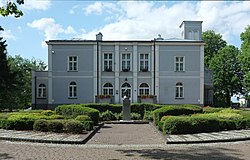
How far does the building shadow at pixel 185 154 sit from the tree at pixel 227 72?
4720 centimetres

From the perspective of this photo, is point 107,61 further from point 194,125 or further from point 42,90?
point 194,125

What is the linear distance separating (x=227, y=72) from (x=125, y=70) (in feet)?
74.2

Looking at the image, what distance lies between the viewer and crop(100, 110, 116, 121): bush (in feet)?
89.1

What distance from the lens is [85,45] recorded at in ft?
139

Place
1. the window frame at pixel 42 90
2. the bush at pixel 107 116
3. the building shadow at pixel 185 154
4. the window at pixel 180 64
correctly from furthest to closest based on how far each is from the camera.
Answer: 1. the window frame at pixel 42 90
2. the window at pixel 180 64
3. the bush at pixel 107 116
4. the building shadow at pixel 185 154

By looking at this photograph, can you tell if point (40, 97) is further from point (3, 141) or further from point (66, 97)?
point (3, 141)

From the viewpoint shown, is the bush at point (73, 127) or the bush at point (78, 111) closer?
the bush at point (73, 127)

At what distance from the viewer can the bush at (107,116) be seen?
2716 cm

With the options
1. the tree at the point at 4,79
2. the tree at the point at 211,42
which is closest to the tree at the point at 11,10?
the tree at the point at 4,79

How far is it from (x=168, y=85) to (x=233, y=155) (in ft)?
104

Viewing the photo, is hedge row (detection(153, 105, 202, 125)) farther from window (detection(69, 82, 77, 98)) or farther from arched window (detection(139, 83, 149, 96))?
window (detection(69, 82, 77, 98))

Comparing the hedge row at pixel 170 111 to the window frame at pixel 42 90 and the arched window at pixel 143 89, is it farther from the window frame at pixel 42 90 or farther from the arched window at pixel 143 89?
the window frame at pixel 42 90

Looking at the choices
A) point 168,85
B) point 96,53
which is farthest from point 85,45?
point 168,85

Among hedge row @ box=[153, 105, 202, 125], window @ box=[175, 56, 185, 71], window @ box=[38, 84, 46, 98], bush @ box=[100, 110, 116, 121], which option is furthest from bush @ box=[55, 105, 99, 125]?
window @ box=[175, 56, 185, 71]
